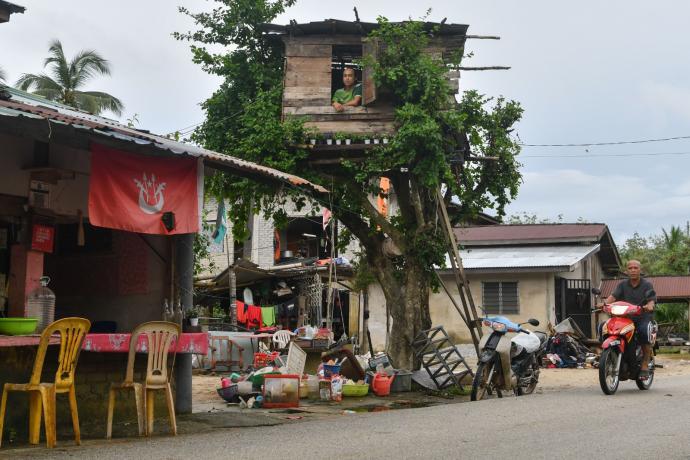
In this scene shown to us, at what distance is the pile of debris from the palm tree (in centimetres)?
1844

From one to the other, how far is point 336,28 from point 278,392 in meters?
7.81

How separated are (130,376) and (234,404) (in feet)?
13.5

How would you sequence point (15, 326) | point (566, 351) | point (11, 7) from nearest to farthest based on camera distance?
point (15, 326) → point (11, 7) → point (566, 351)

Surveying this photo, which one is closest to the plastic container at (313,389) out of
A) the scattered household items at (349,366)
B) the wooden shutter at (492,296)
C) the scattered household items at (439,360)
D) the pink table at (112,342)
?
the scattered household items at (349,366)

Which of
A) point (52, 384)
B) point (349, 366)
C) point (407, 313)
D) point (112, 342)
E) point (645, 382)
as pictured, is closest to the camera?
point (52, 384)

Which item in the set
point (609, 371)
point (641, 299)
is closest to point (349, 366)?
point (609, 371)

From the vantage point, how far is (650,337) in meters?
12.2

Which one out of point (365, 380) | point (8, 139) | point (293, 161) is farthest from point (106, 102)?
point (8, 139)

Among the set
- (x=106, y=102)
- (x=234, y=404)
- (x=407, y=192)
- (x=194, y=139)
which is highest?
(x=106, y=102)

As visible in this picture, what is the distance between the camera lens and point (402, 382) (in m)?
14.8

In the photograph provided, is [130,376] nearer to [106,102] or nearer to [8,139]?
[8,139]

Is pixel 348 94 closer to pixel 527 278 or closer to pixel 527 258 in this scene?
pixel 527 278

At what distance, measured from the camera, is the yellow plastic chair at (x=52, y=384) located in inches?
312

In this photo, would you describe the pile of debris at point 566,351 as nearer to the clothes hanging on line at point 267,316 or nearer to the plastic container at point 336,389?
the clothes hanging on line at point 267,316
